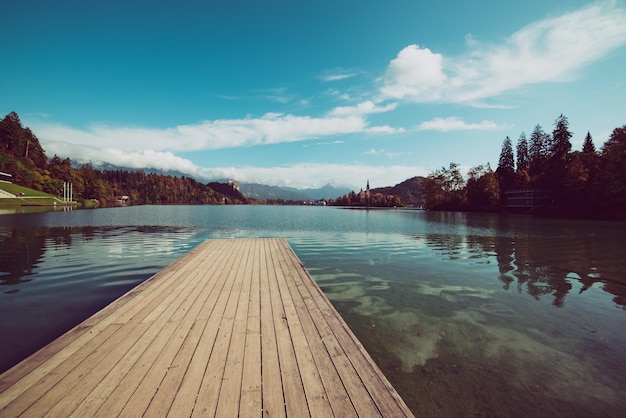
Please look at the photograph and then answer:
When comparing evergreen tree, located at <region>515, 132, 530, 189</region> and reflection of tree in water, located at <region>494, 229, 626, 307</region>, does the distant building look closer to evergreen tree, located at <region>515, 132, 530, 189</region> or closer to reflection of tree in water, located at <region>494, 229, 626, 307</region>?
evergreen tree, located at <region>515, 132, 530, 189</region>

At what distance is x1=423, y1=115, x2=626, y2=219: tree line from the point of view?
52.5m

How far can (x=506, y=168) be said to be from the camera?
90.8 m

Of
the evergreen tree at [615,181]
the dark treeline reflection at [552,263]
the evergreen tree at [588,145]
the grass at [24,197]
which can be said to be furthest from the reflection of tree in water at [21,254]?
the evergreen tree at [588,145]

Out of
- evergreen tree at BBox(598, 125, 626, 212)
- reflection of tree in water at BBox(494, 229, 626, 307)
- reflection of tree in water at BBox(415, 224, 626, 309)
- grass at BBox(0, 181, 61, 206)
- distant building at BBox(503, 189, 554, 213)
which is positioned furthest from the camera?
grass at BBox(0, 181, 61, 206)

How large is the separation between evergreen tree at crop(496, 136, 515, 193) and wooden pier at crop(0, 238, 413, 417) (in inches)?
4027

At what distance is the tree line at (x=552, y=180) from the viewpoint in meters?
52.5

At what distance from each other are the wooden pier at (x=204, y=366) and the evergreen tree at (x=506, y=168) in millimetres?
102291

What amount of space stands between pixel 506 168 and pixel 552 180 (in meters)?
22.2

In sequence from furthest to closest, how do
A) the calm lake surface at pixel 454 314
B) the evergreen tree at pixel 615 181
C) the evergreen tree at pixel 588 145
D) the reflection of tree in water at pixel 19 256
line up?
the evergreen tree at pixel 588 145
the evergreen tree at pixel 615 181
the reflection of tree in water at pixel 19 256
the calm lake surface at pixel 454 314

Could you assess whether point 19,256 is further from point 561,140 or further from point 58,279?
point 561,140

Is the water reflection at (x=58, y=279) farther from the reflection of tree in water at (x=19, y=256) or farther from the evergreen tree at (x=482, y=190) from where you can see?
the evergreen tree at (x=482, y=190)

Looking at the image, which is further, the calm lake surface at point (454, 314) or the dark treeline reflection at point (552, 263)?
the dark treeline reflection at point (552, 263)

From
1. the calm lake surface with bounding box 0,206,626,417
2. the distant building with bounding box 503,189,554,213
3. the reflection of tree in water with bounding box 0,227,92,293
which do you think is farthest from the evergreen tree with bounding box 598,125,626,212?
the reflection of tree in water with bounding box 0,227,92,293

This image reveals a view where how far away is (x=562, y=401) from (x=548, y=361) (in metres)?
1.37
